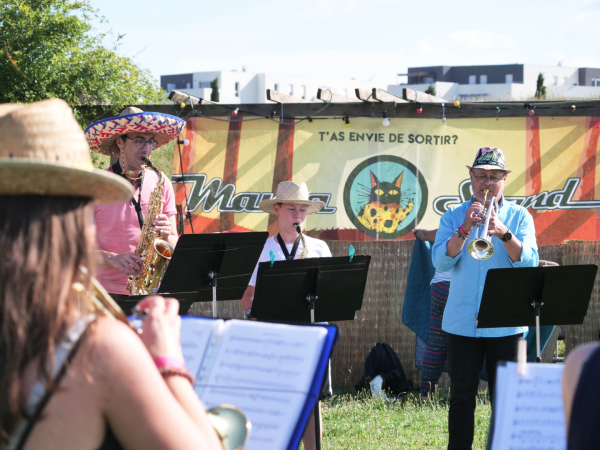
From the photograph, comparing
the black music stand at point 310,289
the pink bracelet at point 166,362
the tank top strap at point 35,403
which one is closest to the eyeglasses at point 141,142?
the black music stand at point 310,289

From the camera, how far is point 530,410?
1889 mm

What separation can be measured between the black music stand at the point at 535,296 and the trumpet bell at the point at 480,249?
0.77ft

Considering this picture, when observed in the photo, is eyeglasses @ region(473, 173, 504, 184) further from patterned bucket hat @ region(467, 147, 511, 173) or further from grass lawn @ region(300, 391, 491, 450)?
grass lawn @ region(300, 391, 491, 450)

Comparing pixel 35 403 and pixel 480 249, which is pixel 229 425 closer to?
pixel 35 403

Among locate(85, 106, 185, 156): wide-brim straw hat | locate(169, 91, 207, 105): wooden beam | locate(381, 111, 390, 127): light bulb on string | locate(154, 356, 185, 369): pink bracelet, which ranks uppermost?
locate(169, 91, 207, 105): wooden beam

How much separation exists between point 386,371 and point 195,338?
5144 millimetres

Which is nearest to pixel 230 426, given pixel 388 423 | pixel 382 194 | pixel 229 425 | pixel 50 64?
pixel 229 425

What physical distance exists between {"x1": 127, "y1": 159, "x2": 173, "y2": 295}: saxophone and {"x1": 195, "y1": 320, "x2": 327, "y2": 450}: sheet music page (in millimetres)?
2570

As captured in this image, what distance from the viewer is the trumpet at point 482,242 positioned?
3932 millimetres

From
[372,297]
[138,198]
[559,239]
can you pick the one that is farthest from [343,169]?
[138,198]

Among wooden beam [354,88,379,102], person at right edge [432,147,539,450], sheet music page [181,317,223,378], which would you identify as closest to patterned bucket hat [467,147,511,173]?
person at right edge [432,147,539,450]

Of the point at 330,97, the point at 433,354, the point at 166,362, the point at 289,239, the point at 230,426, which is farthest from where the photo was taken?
the point at 330,97

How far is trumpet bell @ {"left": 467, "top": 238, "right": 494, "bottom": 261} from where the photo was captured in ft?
13.1

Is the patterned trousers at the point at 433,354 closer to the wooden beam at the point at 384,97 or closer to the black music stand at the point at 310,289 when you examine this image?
Result: the black music stand at the point at 310,289
